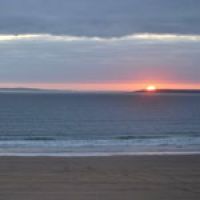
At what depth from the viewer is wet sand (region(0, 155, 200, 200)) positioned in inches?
360

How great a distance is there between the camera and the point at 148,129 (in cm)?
6191

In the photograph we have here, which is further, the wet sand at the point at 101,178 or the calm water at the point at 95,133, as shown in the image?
the calm water at the point at 95,133

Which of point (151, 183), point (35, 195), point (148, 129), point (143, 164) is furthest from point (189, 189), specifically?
point (148, 129)

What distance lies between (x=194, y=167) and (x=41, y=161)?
3.38 metres

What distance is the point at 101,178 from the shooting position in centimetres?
1076

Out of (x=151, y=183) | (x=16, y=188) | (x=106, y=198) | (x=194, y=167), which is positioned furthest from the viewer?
(x=194, y=167)

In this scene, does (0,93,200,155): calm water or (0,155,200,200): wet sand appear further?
(0,93,200,155): calm water

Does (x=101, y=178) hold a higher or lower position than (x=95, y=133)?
higher

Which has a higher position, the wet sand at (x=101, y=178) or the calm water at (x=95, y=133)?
the wet sand at (x=101, y=178)

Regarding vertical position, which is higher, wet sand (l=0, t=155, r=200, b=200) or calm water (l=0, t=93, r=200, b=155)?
wet sand (l=0, t=155, r=200, b=200)

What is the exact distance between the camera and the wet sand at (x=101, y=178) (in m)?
9.14

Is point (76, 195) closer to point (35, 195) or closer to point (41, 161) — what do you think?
point (35, 195)

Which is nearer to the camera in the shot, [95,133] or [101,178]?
[101,178]

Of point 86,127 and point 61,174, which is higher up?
point 61,174
